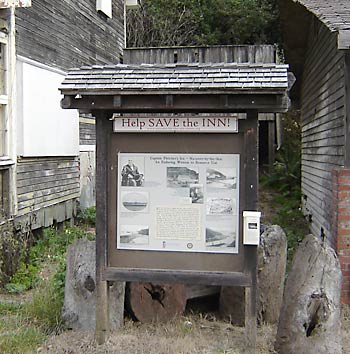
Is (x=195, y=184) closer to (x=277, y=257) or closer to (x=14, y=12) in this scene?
(x=277, y=257)

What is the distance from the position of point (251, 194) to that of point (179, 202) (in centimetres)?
65

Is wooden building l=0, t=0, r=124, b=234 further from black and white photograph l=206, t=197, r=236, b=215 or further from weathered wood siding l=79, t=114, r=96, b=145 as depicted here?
black and white photograph l=206, t=197, r=236, b=215

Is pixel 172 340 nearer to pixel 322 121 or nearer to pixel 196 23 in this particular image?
pixel 322 121

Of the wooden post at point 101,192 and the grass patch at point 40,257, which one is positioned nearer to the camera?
the wooden post at point 101,192

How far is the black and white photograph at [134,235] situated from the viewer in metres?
5.25

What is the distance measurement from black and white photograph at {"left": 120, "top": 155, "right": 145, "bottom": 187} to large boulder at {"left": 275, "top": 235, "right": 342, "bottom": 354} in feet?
5.68

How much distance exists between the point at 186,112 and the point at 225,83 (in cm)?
56

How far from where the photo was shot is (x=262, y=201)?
57.7 ft

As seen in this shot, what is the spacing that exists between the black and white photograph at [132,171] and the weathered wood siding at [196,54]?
5883 millimetres

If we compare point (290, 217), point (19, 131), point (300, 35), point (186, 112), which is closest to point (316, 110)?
point (300, 35)


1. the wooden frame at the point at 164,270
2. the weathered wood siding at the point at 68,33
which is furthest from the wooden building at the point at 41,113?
the wooden frame at the point at 164,270

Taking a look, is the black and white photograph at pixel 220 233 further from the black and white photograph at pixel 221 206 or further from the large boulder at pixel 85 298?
the large boulder at pixel 85 298

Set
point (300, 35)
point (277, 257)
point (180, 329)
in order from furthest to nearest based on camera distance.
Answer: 1. point (300, 35)
2. point (277, 257)
3. point (180, 329)

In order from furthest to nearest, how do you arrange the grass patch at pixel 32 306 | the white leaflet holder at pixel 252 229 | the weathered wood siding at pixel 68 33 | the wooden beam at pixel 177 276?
the weathered wood siding at pixel 68 33 < the grass patch at pixel 32 306 < the wooden beam at pixel 177 276 < the white leaflet holder at pixel 252 229
